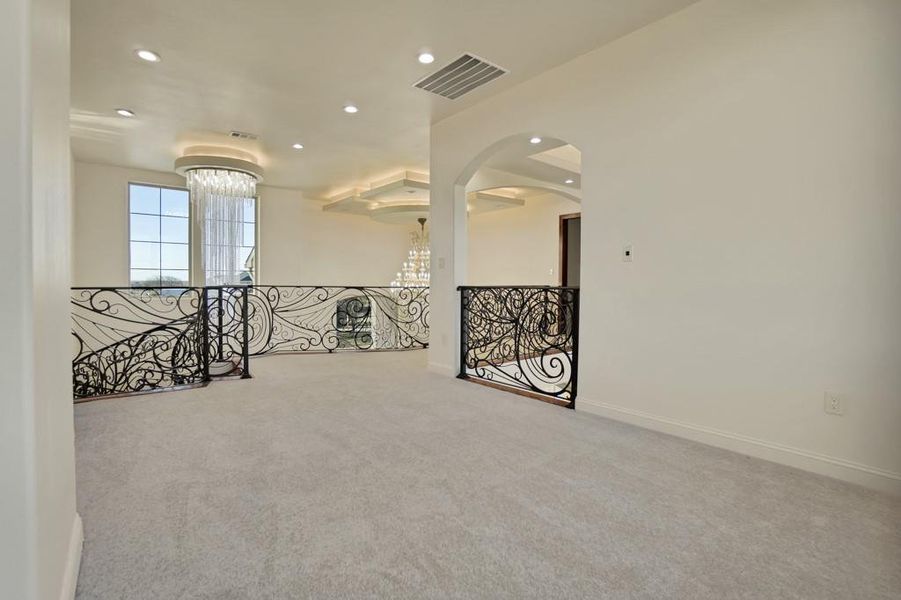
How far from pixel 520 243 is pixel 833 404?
6.93 meters

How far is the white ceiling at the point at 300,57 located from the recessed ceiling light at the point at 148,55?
2.4 inches

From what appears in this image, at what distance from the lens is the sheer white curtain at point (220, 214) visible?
6449mm

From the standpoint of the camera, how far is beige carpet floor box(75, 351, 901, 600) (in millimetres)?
1545

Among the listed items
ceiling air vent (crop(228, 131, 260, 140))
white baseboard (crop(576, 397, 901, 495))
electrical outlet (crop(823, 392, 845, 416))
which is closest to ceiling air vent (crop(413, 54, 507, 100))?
ceiling air vent (crop(228, 131, 260, 140))

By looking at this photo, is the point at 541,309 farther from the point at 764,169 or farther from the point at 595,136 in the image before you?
the point at 764,169

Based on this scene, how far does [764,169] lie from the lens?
263 cm

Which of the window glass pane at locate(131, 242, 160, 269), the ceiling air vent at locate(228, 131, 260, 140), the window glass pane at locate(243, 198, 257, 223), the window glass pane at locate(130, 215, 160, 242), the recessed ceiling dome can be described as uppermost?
the ceiling air vent at locate(228, 131, 260, 140)

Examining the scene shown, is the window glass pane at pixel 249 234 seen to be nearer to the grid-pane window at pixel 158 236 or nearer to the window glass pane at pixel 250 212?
the window glass pane at pixel 250 212

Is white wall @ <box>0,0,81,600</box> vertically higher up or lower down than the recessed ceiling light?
lower down

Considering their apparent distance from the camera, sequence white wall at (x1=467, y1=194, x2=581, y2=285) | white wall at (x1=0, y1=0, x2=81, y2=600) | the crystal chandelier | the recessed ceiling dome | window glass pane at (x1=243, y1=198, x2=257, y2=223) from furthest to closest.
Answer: the crystal chandelier, white wall at (x1=467, y1=194, x2=581, y2=285), window glass pane at (x1=243, y1=198, x2=257, y2=223), the recessed ceiling dome, white wall at (x1=0, y1=0, x2=81, y2=600)

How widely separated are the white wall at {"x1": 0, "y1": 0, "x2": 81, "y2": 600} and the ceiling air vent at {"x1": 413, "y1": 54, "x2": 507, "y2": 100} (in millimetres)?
2928

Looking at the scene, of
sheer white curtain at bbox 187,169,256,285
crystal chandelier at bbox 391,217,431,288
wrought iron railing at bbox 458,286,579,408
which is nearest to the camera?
wrought iron railing at bbox 458,286,579,408

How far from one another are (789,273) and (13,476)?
3.37 meters

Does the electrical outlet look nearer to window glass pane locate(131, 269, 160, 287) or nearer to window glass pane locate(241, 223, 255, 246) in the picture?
window glass pane locate(241, 223, 255, 246)
